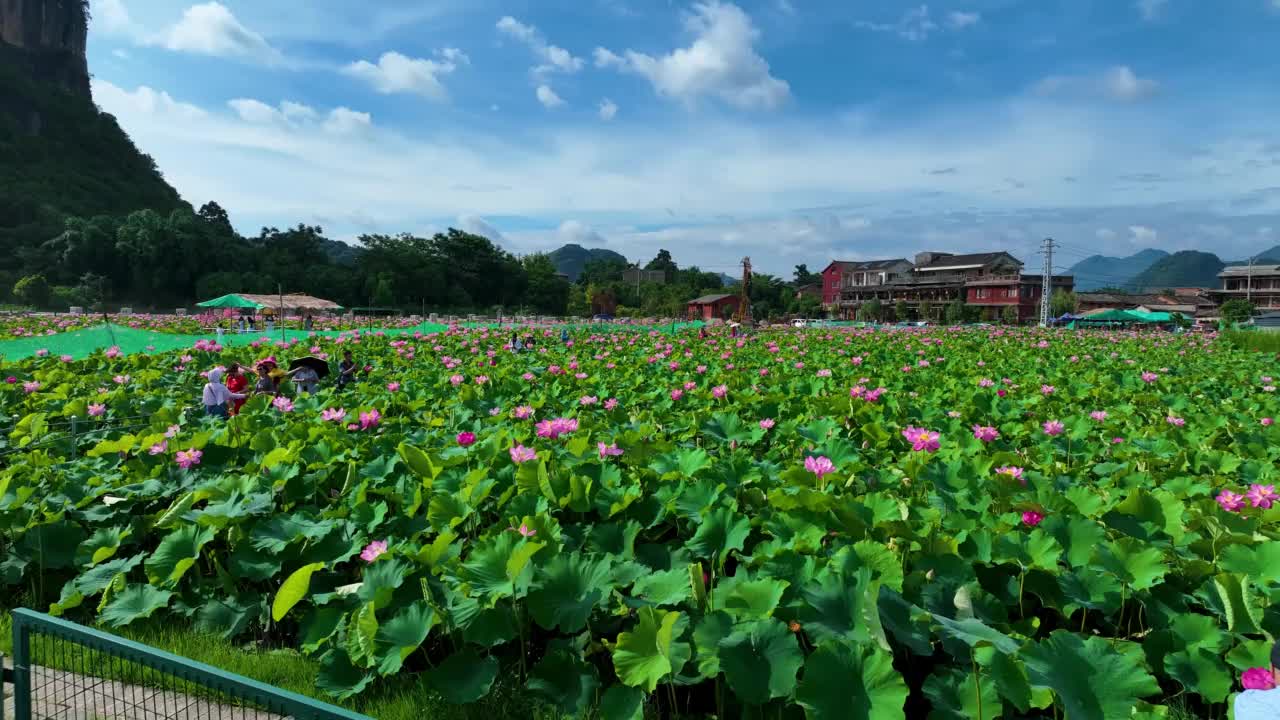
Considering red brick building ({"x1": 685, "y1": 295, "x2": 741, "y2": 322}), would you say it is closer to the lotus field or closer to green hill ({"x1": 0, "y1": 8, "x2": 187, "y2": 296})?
green hill ({"x1": 0, "y1": 8, "x2": 187, "y2": 296})

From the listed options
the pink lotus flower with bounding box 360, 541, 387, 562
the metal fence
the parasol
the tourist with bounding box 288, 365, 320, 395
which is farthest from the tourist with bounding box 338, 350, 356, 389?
the pink lotus flower with bounding box 360, 541, 387, 562

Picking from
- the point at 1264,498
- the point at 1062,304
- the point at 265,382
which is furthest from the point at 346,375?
the point at 1062,304

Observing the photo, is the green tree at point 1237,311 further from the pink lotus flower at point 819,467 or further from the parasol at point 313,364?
the pink lotus flower at point 819,467

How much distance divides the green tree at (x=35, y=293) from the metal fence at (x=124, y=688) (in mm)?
60280

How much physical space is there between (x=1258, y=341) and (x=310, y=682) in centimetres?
2784

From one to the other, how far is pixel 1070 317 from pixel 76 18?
120370 mm

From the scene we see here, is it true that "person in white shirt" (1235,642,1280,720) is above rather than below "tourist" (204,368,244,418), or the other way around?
above

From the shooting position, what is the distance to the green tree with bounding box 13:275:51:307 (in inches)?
1909

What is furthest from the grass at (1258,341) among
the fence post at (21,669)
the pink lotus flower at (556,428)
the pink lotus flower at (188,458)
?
the fence post at (21,669)

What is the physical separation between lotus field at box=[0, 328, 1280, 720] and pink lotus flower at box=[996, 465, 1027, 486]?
21 mm

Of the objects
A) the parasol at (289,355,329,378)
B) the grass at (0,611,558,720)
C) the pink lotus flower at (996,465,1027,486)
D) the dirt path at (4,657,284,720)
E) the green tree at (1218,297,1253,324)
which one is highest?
the green tree at (1218,297,1253,324)

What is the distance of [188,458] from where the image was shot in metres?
4.20

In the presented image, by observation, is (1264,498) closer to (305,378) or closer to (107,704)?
(107,704)

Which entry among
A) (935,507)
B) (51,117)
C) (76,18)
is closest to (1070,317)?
(935,507)
